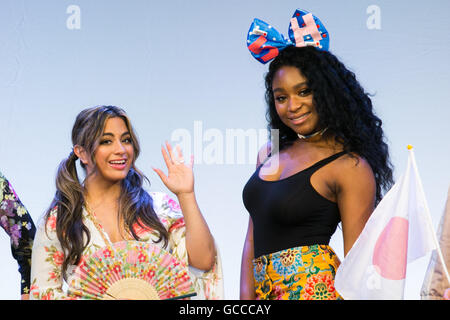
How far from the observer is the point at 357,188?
2.30 meters

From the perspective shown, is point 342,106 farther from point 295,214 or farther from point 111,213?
point 111,213

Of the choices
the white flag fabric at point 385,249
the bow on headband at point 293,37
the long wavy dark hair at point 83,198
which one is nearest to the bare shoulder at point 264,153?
the bow on headband at point 293,37

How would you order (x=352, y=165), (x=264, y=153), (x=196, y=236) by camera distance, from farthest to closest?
1. (x=264, y=153)
2. (x=196, y=236)
3. (x=352, y=165)

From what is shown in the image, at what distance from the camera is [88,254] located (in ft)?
7.84

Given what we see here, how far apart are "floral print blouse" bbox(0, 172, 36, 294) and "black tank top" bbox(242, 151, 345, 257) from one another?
1030mm

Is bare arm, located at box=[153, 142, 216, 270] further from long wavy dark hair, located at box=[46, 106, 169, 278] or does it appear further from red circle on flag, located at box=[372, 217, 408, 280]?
red circle on flag, located at box=[372, 217, 408, 280]

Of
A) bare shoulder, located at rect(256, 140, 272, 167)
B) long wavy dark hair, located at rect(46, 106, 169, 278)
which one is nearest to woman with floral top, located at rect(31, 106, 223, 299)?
long wavy dark hair, located at rect(46, 106, 169, 278)

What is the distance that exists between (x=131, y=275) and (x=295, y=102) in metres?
0.81

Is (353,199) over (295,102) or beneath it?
beneath

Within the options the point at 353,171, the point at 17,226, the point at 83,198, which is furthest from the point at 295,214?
the point at 17,226

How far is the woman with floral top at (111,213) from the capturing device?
2.42 m

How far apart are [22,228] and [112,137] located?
0.61 metres
